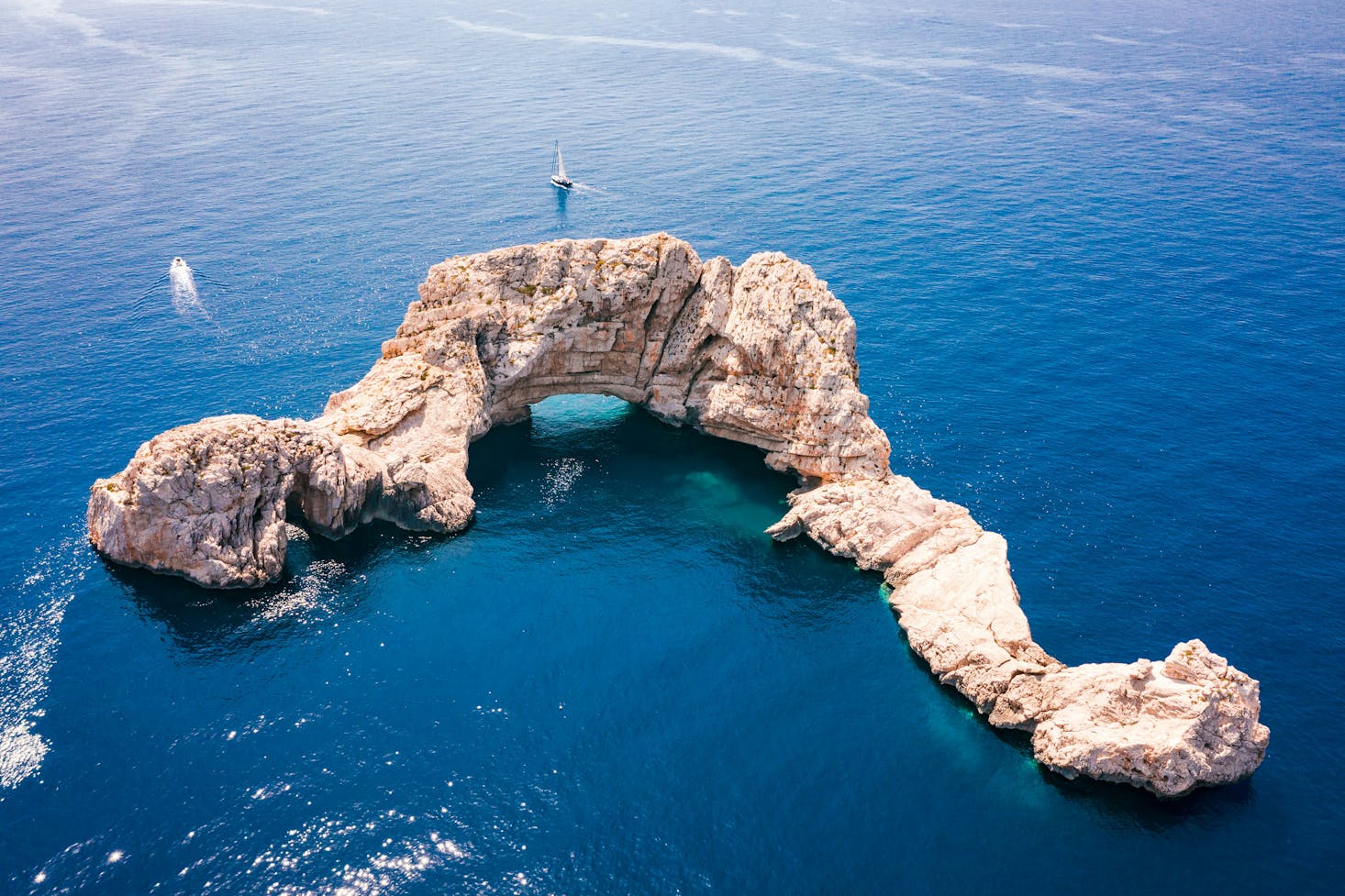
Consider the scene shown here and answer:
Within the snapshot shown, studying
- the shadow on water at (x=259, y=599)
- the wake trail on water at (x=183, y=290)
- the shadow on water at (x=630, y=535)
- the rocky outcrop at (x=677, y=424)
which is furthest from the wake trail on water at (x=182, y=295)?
the shadow on water at (x=259, y=599)

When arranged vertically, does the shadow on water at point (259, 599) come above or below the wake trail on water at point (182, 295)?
below

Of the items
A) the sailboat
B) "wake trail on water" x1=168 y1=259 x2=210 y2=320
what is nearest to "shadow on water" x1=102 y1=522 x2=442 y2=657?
"wake trail on water" x1=168 y1=259 x2=210 y2=320

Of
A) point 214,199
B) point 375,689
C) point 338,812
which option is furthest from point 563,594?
point 214,199

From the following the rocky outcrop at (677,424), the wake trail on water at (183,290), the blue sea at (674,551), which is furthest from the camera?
the wake trail on water at (183,290)

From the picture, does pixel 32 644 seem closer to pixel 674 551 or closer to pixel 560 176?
pixel 674 551

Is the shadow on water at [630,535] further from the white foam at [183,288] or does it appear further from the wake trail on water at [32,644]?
the white foam at [183,288]

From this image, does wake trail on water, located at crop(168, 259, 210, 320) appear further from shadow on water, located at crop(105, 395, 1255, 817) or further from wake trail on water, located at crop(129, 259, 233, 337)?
shadow on water, located at crop(105, 395, 1255, 817)

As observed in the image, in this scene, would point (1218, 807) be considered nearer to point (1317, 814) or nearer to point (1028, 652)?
point (1317, 814)
